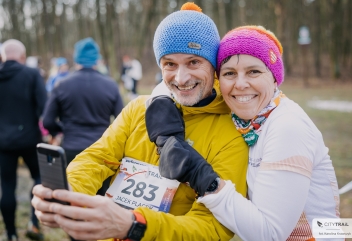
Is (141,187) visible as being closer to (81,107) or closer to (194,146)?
(194,146)

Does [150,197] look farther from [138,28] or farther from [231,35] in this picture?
[138,28]

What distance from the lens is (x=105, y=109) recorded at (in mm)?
4418

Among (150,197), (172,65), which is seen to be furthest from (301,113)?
(150,197)

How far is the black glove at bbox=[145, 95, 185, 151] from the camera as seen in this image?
6.41ft

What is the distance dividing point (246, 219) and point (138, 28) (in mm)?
37996

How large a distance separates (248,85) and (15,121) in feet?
11.5

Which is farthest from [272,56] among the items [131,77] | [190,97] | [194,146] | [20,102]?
[131,77]

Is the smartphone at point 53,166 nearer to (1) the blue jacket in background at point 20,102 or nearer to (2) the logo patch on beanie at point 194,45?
(2) the logo patch on beanie at point 194,45

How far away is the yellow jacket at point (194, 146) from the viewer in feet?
5.78

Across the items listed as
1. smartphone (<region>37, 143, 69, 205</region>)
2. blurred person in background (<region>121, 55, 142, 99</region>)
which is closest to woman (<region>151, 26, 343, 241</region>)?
smartphone (<region>37, 143, 69, 205</region>)

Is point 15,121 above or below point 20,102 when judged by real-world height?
below

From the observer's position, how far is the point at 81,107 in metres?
4.31

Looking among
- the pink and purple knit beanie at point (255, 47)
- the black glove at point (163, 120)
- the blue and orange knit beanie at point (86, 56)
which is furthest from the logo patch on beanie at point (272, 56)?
the blue and orange knit beanie at point (86, 56)

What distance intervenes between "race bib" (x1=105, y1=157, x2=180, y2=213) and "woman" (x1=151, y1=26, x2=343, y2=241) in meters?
0.18
